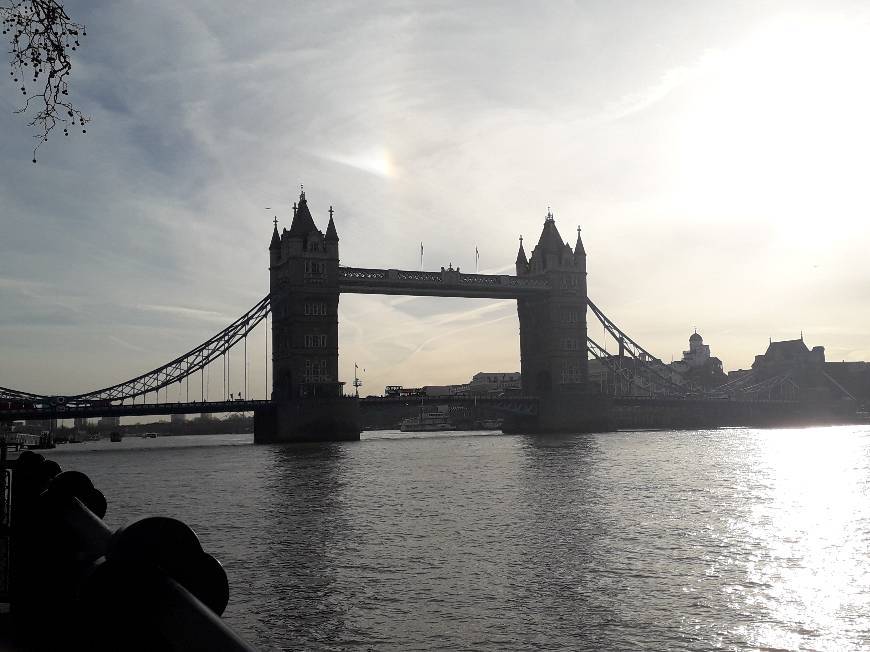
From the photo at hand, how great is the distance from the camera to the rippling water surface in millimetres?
11258

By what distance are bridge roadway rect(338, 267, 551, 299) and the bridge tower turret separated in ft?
28.3

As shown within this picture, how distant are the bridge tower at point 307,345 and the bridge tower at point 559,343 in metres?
24.3

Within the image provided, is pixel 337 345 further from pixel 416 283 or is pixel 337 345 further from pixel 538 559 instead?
pixel 538 559

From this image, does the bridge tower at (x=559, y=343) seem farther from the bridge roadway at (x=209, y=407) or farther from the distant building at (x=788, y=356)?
the distant building at (x=788, y=356)

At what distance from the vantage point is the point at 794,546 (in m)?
18.2

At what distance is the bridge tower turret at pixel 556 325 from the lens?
92.4 m

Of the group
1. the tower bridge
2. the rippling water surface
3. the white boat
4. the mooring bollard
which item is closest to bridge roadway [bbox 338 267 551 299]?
the tower bridge

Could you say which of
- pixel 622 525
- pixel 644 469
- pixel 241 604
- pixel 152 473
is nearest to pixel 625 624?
pixel 241 604

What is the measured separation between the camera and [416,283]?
8212 centimetres

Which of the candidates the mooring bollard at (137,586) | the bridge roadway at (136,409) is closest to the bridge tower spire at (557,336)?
the bridge roadway at (136,409)

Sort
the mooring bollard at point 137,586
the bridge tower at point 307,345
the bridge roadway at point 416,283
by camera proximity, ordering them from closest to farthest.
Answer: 1. the mooring bollard at point 137,586
2. the bridge tower at point 307,345
3. the bridge roadway at point 416,283

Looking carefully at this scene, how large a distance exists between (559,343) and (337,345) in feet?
84.9

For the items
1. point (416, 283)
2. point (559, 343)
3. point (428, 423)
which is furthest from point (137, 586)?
point (428, 423)

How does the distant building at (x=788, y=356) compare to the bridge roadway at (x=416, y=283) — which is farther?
the distant building at (x=788, y=356)
